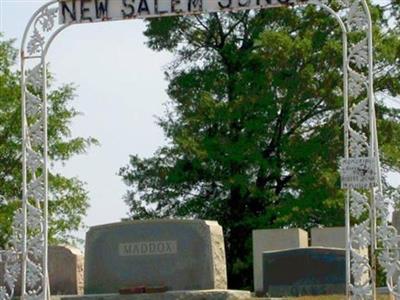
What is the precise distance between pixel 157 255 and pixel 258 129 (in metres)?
13.7

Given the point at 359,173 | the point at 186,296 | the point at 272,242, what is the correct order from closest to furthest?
the point at 359,173 → the point at 186,296 → the point at 272,242

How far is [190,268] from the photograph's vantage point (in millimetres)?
21531

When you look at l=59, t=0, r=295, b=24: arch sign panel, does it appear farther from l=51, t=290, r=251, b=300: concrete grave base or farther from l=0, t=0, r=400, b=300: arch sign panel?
l=51, t=290, r=251, b=300: concrete grave base

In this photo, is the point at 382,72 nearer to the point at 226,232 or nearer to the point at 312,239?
the point at 226,232

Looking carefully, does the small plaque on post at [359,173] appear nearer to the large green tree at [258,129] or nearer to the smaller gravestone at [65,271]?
the smaller gravestone at [65,271]

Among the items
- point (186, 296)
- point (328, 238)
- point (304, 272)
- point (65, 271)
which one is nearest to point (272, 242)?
point (328, 238)

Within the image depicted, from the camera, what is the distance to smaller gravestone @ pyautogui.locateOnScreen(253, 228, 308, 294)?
25.5 metres

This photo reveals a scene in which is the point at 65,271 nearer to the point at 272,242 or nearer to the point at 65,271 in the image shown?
the point at 65,271

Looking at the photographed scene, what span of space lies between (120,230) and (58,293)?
303 cm

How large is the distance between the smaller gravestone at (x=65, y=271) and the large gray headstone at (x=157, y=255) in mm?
2108

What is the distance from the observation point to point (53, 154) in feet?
122

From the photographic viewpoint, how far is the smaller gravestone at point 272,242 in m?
25.5

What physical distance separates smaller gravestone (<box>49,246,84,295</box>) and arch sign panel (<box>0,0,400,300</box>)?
13.6 feet

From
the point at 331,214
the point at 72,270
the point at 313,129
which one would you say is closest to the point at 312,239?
the point at 72,270
